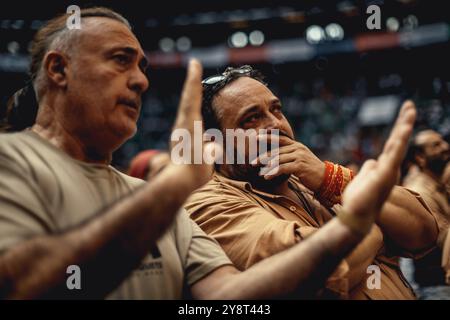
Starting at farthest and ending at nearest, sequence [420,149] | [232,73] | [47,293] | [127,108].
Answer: [420,149], [232,73], [127,108], [47,293]

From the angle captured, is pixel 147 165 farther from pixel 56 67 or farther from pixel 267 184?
pixel 56 67

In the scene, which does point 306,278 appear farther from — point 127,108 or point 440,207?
point 440,207

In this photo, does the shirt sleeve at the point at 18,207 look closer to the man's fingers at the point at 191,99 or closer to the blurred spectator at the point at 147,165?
the man's fingers at the point at 191,99

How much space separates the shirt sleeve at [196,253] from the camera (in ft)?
4.40

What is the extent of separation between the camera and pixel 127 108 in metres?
1.29

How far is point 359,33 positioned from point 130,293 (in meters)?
15.0

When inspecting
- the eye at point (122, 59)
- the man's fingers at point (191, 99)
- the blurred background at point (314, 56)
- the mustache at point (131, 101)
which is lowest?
the blurred background at point (314, 56)

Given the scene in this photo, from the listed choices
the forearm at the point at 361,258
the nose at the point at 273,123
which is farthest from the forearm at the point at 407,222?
the nose at the point at 273,123

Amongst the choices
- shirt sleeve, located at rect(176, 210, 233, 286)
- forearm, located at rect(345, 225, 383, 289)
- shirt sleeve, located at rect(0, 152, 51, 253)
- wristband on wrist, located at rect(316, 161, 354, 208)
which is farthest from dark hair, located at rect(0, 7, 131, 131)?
forearm, located at rect(345, 225, 383, 289)

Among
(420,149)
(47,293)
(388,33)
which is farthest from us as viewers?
(388,33)

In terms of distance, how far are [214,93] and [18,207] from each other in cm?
118

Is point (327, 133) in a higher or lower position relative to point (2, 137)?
lower

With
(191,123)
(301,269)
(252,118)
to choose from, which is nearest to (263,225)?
(301,269)

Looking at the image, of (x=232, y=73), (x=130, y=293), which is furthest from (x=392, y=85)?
(x=130, y=293)
